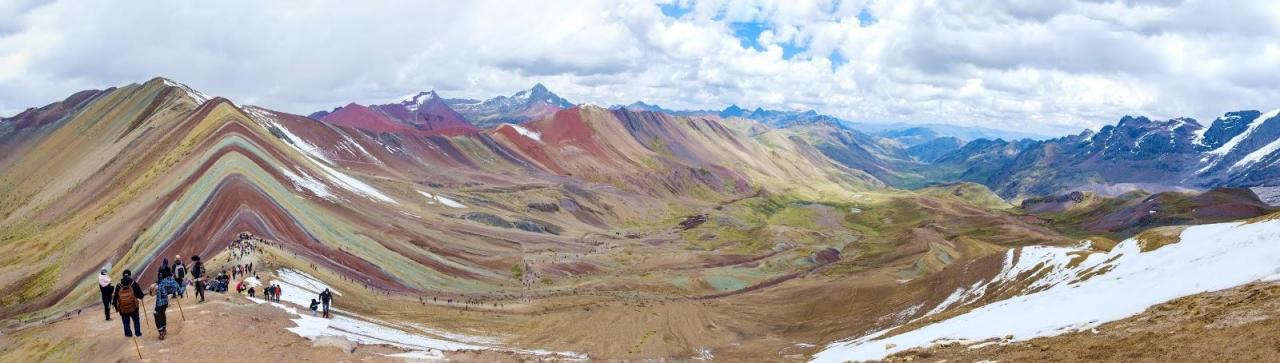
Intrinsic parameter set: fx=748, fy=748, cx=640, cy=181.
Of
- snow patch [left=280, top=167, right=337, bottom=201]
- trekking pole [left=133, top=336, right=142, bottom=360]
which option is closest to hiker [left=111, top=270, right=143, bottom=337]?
trekking pole [left=133, top=336, right=142, bottom=360]

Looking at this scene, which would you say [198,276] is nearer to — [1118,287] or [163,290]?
[163,290]

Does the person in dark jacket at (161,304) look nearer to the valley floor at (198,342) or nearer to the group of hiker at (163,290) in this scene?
the group of hiker at (163,290)

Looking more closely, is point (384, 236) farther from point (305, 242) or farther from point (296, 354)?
point (296, 354)

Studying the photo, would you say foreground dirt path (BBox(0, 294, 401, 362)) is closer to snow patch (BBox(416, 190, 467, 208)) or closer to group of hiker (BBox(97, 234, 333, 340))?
group of hiker (BBox(97, 234, 333, 340))

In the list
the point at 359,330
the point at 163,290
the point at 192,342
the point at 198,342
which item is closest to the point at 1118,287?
the point at 359,330

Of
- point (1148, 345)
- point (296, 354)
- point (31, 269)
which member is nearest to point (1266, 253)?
point (1148, 345)
